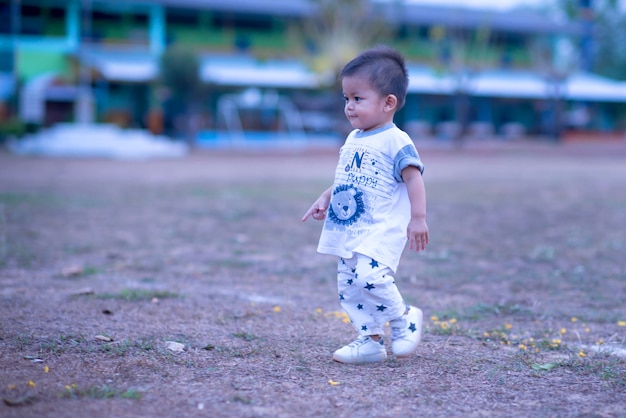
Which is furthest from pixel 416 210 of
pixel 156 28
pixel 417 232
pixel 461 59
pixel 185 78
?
pixel 156 28

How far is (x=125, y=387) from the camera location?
2734mm

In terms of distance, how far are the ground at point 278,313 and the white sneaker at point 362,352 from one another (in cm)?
4

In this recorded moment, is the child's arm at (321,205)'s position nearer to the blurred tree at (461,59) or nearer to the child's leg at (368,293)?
the child's leg at (368,293)

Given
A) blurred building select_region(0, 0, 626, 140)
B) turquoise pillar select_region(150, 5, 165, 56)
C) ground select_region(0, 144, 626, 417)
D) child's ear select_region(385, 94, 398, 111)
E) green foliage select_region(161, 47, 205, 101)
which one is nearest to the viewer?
ground select_region(0, 144, 626, 417)

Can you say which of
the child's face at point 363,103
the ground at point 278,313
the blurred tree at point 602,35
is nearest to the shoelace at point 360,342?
the ground at point 278,313

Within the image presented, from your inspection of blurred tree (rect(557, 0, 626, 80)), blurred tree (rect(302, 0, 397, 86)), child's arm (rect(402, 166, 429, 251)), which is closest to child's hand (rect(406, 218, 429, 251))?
child's arm (rect(402, 166, 429, 251))

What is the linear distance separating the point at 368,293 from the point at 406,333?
294 mm

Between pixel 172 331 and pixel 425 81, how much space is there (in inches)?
1283

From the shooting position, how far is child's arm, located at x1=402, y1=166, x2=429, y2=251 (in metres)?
3.07

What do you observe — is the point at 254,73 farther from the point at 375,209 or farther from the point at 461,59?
the point at 375,209

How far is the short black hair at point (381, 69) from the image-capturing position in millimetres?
3148

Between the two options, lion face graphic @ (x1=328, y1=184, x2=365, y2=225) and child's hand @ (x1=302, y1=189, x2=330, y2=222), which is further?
child's hand @ (x1=302, y1=189, x2=330, y2=222)

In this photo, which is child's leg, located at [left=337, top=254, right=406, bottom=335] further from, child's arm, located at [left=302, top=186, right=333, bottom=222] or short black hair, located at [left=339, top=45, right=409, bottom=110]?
short black hair, located at [left=339, top=45, right=409, bottom=110]

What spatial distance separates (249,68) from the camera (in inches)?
1324
